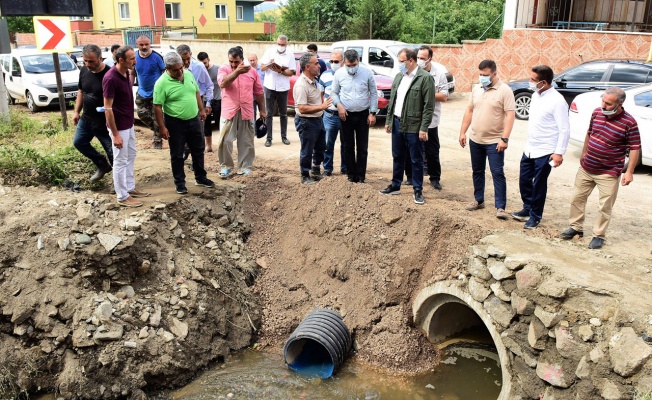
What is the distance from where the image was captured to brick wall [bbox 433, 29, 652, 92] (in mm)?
17078

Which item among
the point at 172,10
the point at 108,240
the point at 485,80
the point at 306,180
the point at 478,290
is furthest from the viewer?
the point at 172,10

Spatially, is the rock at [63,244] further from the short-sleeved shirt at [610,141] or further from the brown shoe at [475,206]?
the short-sleeved shirt at [610,141]

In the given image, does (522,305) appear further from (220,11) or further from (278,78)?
(220,11)

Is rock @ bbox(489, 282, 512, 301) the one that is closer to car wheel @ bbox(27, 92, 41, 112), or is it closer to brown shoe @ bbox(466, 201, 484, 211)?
brown shoe @ bbox(466, 201, 484, 211)

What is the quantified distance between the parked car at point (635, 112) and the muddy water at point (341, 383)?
462 cm

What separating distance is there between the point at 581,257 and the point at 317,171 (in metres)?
4.04

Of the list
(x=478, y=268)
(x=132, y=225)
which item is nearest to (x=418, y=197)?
(x=478, y=268)

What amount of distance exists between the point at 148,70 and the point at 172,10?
2633 centimetres

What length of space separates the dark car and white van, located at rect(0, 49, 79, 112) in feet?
39.3

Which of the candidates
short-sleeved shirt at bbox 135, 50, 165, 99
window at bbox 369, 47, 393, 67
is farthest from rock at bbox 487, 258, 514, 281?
window at bbox 369, 47, 393, 67

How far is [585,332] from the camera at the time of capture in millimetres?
4855

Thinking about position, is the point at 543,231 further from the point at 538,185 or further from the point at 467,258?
the point at 467,258

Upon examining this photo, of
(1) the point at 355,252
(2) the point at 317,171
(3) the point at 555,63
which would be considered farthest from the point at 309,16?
(1) the point at 355,252

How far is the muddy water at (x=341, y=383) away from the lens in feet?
19.0
